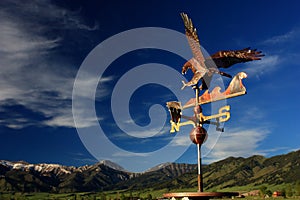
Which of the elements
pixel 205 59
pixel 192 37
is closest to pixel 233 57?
pixel 205 59

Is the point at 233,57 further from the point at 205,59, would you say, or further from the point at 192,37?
the point at 192,37

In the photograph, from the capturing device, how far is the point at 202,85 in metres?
10.9

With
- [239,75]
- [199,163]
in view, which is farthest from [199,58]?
[199,163]

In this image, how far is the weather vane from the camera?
32.1ft

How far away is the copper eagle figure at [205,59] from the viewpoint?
967cm

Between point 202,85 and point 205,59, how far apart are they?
2.78ft

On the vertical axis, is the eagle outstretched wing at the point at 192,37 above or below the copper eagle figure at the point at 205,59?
above

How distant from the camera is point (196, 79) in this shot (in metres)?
10.6

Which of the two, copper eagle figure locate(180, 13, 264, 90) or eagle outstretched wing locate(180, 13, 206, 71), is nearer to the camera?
copper eagle figure locate(180, 13, 264, 90)

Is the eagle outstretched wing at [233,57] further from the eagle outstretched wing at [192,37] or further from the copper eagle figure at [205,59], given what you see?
the eagle outstretched wing at [192,37]

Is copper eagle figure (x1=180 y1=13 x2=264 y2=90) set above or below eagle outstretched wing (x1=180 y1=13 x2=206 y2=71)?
below

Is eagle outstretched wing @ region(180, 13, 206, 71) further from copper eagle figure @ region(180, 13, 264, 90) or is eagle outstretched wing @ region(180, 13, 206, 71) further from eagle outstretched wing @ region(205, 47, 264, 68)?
eagle outstretched wing @ region(205, 47, 264, 68)

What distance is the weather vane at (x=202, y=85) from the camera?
9.80 metres

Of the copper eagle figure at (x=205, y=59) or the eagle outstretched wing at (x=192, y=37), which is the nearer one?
the copper eagle figure at (x=205, y=59)
